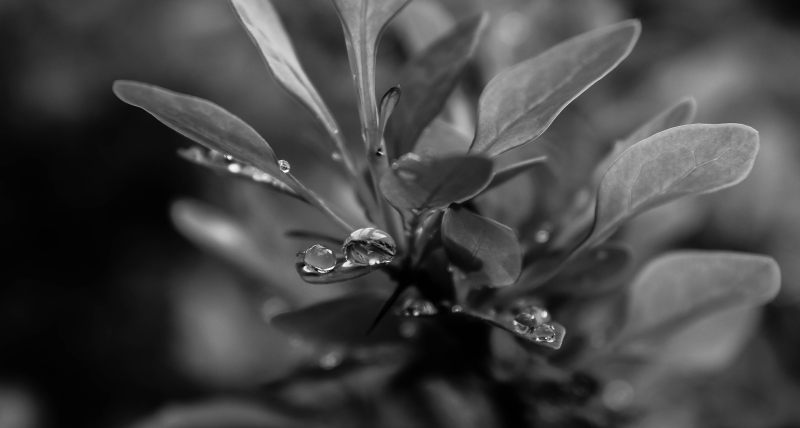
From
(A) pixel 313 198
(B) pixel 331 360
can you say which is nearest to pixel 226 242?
(B) pixel 331 360

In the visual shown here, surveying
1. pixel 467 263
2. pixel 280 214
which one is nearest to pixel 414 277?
pixel 467 263

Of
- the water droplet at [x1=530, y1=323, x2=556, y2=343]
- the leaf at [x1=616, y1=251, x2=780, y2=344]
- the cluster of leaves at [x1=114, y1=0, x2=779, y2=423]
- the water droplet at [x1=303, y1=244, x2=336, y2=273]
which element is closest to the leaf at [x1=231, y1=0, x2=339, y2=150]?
the cluster of leaves at [x1=114, y1=0, x2=779, y2=423]

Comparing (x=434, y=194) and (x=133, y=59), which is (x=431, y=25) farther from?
(x=133, y=59)

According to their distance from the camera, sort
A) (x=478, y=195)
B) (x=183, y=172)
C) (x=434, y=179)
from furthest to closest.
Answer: (x=183, y=172) → (x=478, y=195) → (x=434, y=179)

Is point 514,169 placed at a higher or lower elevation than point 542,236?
higher

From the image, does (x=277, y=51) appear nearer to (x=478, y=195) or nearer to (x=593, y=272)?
(x=478, y=195)

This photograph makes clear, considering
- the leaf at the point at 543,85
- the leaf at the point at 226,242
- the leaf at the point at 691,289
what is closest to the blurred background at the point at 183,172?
the leaf at the point at 226,242

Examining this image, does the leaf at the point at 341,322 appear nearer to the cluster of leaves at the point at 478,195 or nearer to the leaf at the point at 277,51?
the cluster of leaves at the point at 478,195
